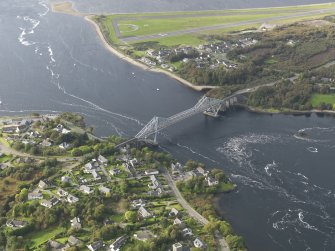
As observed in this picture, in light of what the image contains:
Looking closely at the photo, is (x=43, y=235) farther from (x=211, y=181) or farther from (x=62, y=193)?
(x=211, y=181)

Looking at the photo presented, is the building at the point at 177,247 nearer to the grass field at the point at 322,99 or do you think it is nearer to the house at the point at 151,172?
the house at the point at 151,172

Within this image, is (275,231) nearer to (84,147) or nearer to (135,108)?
(84,147)

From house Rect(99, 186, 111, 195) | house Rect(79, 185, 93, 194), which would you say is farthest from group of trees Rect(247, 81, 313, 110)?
house Rect(79, 185, 93, 194)

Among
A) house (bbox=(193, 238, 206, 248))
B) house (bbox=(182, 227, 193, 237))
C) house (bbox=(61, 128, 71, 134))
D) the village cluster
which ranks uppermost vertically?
the village cluster

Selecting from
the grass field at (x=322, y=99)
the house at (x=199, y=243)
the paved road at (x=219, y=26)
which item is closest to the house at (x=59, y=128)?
the house at (x=199, y=243)

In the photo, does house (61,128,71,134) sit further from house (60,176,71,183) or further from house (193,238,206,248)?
house (193,238,206,248)

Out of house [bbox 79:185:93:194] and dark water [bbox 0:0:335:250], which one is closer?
dark water [bbox 0:0:335:250]

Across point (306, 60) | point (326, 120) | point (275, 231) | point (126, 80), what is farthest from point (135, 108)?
point (306, 60)
